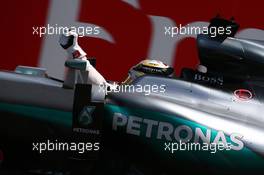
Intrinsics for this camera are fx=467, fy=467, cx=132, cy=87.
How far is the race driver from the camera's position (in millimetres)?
3020

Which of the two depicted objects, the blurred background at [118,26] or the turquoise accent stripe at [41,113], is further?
the blurred background at [118,26]

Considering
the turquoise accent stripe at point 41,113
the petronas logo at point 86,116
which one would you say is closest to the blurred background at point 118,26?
the turquoise accent stripe at point 41,113

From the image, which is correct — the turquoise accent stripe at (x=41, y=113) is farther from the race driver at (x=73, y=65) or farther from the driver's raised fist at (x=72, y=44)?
the driver's raised fist at (x=72, y=44)

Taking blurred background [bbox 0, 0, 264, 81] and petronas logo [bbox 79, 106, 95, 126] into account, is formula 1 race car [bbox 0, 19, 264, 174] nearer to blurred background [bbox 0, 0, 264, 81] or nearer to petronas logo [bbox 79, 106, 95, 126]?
petronas logo [bbox 79, 106, 95, 126]

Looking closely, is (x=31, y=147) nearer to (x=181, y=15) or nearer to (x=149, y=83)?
(x=149, y=83)

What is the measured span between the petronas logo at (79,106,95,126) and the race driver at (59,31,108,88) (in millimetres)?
229

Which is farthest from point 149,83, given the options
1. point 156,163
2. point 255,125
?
point 255,125

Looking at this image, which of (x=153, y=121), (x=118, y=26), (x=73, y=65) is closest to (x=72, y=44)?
(x=73, y=65)

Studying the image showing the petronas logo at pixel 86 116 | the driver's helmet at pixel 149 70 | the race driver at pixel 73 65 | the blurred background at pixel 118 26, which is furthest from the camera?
the blurred background at pixel 118 26

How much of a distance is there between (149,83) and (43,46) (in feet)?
8.23

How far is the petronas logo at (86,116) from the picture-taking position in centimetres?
291

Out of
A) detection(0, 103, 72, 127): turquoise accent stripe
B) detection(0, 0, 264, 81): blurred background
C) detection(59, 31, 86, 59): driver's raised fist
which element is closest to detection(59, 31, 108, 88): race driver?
detection(59, 31, 86, 59): driver's raised fist

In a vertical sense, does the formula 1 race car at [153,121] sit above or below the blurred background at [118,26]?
below

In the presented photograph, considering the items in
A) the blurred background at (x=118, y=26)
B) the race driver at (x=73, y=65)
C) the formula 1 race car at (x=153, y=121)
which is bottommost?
the formula 1 race car at (x=153, y=121)
